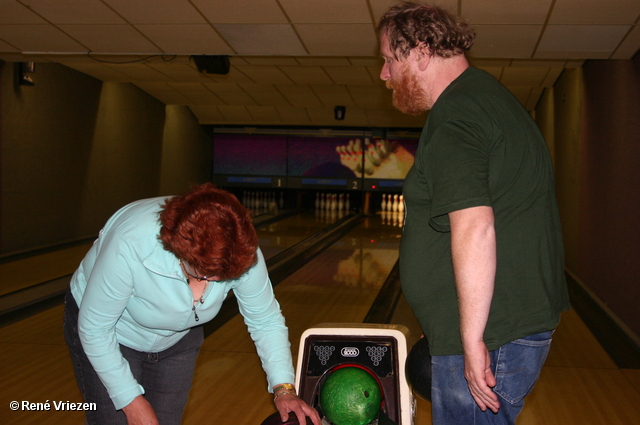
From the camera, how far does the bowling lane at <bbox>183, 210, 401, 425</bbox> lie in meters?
2.75

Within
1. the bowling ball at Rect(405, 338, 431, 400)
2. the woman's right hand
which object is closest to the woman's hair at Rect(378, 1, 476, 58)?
the bowling ball at Rect(405, 338, 431, 400)

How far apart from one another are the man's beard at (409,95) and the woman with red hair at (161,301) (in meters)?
0.42

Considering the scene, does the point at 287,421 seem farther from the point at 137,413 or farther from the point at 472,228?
the point at 472,228

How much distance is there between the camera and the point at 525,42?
4.39 m

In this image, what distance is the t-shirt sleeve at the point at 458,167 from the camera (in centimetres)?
112

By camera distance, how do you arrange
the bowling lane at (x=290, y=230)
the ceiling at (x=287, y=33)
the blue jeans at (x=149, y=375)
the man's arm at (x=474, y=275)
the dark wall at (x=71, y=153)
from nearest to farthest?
the man's arm at (x=474, y=275)
the blue jeans at (x=149, y=375)
the ceiling at (x=287, y=33)
the dark wall at (x=71, y=153)
the bowling lane at (x=290, y=230)

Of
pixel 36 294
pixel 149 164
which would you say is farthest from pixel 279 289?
pixel 149 164

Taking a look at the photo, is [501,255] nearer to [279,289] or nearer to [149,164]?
[279,289]

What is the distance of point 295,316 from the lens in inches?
171

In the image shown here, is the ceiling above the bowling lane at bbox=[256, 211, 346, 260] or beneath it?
above

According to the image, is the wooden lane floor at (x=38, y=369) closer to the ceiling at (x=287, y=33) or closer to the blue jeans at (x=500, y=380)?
the blue jeans at (x=500, y=380)

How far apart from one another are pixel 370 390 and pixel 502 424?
506 mm

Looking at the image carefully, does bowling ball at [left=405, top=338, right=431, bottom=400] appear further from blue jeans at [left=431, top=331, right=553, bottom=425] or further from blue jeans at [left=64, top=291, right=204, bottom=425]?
blue jeans at [left=64, top=291, right=204, bottom=425]
